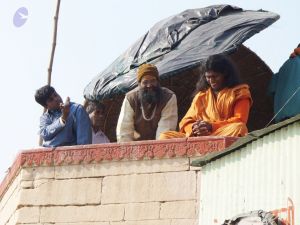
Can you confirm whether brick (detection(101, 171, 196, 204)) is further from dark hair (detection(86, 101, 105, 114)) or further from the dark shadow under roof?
dark hair (detection(86, 101, 105, 114))

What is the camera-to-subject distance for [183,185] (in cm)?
977

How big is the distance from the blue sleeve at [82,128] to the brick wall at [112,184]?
266 mm

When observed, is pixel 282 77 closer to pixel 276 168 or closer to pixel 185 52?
pixel 185 52

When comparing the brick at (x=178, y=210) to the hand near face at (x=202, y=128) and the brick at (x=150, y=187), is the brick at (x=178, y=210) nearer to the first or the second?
the brick at (x=150, y=187)

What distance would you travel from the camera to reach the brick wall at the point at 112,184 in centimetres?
976

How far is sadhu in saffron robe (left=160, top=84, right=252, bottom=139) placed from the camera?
10.0 meters

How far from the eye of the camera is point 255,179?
28.3 ft

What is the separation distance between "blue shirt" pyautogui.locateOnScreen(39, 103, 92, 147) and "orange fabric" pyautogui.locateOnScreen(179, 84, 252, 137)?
1006 mm

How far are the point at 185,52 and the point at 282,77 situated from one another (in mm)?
1106

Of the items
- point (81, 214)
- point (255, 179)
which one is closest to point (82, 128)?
point (81, 214)

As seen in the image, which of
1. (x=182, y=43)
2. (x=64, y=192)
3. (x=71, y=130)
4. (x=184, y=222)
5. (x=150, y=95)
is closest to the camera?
(x=184, y=222)

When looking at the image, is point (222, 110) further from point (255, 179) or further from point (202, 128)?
→ point (255, 179)

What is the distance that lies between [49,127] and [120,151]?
100 centimetres

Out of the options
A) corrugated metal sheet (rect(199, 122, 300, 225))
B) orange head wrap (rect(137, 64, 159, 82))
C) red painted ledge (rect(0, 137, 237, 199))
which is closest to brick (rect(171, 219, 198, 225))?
corrugated metal sheet (rect(199, 122, 300, 225))
